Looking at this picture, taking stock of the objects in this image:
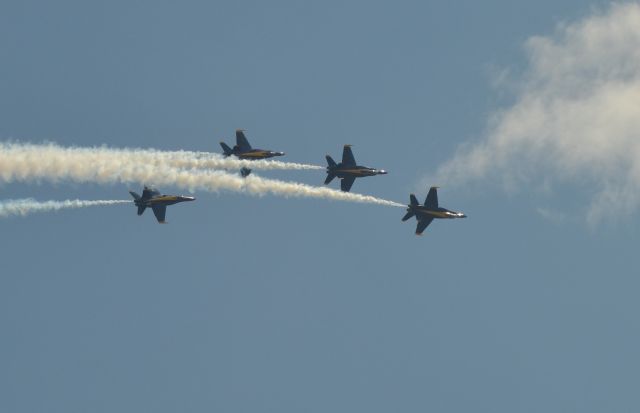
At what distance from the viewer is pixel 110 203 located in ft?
307

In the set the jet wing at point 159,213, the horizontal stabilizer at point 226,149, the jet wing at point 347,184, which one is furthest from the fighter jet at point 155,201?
the jet wing at point 347,184

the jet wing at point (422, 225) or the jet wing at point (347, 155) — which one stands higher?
the jet wing at point (347, 155)

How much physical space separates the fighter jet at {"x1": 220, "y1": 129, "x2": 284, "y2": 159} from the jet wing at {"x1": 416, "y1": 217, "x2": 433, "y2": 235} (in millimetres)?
14127

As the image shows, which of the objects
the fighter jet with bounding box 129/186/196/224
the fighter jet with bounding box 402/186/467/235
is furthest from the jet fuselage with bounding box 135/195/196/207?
the fighter jet with bounding box 402/186/467/235

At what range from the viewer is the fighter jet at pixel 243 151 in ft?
364

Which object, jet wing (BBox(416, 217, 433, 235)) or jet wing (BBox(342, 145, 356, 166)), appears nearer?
jet wing (BBox(416, 217, 433, 235))

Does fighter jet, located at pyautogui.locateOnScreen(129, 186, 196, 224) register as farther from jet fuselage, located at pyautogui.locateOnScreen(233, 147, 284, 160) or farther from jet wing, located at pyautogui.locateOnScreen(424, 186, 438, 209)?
jet wing, located at pyautogui.locateOnScreen(424, 186, 438, 209)

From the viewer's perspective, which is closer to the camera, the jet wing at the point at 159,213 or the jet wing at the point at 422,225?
the jet wing at the point at 159,213

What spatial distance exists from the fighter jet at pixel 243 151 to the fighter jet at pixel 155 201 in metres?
9.54

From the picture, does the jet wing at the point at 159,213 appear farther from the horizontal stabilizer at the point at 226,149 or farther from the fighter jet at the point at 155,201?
the horizontal stabilizer at the point at 226,149

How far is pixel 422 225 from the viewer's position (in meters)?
107

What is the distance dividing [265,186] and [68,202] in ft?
62.1

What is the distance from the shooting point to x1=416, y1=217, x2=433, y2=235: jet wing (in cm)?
10688

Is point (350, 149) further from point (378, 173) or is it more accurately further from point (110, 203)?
point (110, 203)
